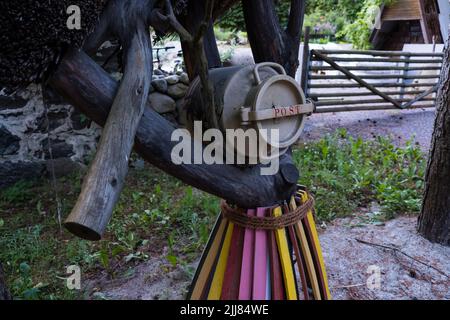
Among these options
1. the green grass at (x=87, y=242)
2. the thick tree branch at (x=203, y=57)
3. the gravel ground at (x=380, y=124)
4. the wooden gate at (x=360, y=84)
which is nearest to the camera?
the thick tree branch at (x=203, y=57)

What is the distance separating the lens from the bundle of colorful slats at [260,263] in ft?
5.00

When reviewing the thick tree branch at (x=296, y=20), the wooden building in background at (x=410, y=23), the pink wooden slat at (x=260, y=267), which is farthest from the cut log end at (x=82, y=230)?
the wooden building in background at (x=410, y=23)

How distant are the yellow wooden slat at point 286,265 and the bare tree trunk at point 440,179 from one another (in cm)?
167

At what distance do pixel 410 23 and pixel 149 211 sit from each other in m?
9.73

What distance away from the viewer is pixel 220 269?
5.25 feet

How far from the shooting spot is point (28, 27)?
1.04m

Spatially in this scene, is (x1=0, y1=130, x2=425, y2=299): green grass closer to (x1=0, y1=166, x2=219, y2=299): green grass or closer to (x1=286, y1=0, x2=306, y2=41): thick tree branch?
(x1=0, y1=166, x2=219, y2=299): green grass

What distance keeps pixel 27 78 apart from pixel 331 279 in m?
2.02

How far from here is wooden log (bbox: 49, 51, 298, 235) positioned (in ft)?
4.00

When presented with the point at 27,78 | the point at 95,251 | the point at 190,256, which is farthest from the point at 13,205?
the point at 27,78

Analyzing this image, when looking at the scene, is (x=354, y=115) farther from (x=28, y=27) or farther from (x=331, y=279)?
(x=28, y=27)

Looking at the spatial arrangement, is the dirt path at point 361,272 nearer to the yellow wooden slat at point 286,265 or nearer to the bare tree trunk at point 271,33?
the yellow wooden slat at point 286,265

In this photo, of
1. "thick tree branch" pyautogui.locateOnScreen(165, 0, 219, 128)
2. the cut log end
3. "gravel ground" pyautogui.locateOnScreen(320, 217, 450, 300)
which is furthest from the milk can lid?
"gravel ground" pyautogui.locateOnScreen(320, 217, 450, 300)

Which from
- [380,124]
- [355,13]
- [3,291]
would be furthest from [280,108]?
[355,13]
